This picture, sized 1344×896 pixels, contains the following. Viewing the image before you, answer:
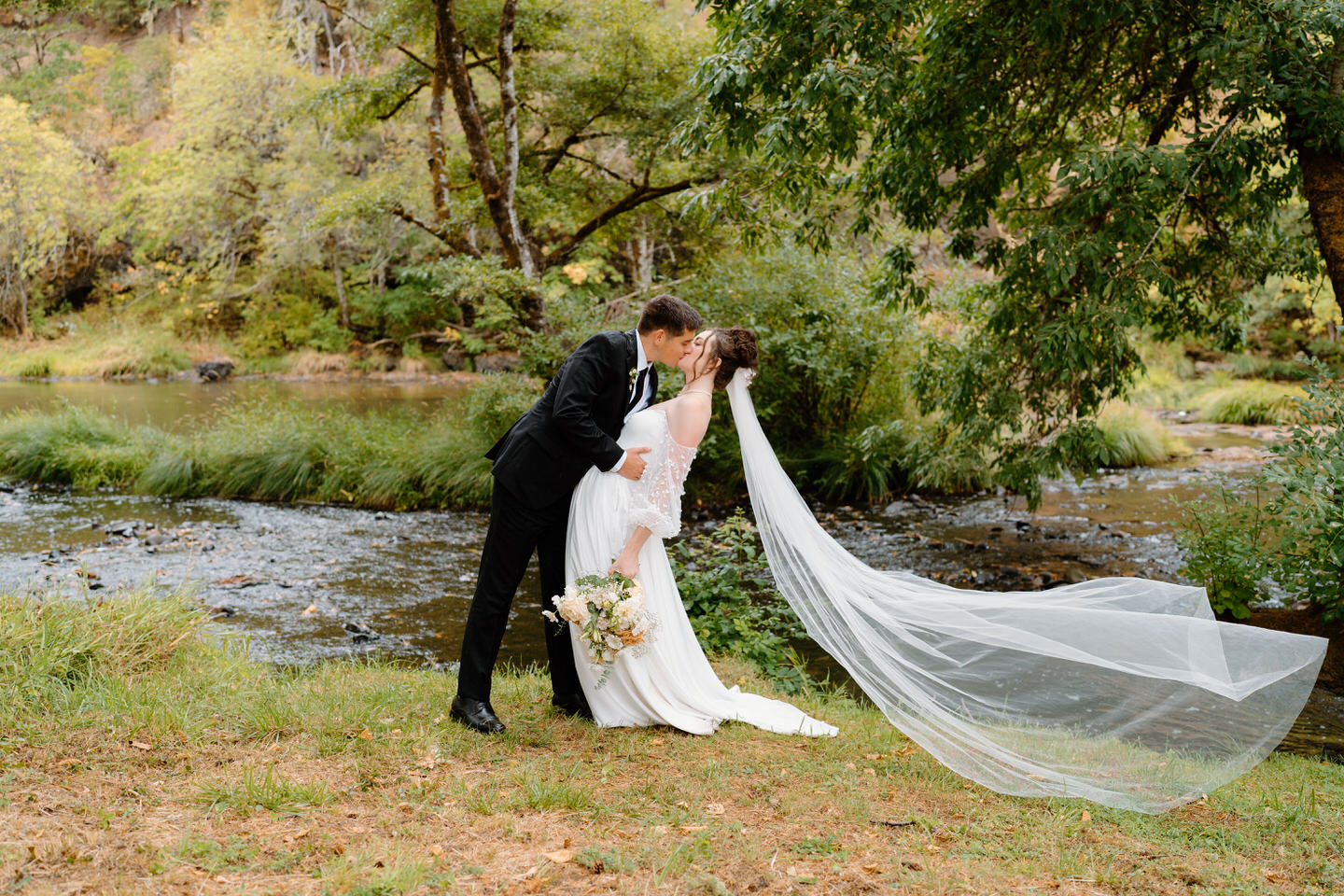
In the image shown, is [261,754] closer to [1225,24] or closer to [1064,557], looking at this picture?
[1225,24]

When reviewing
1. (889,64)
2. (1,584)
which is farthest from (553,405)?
(1,584)

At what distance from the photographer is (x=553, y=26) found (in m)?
14.2

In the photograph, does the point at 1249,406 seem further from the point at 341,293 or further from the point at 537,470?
the point at 341,293

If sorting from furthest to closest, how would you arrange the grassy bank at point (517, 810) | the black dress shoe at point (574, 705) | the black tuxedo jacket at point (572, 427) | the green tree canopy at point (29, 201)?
1. the green tree canopy at point (29, 201)
2. the black dress shoe at point (574, 705)
3. the black tuxedo jacket at point (572, 427)
4. the grassy bank at point (517, 810)

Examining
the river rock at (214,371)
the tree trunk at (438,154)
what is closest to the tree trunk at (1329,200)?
the tree trunk at (438,154)

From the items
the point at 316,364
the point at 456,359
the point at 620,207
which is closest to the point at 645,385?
the point at 620,207

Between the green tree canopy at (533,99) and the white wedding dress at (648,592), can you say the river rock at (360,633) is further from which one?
the green tree canopy at (533,99)

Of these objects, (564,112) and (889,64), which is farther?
(564,112)

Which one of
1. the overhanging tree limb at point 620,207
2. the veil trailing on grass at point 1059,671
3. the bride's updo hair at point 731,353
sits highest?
the overhanging tree limb at point 620,207

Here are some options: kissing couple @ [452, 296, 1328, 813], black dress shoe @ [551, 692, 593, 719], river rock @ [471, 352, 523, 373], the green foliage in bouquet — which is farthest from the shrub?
river rock @ [471, 352, 523, 373]

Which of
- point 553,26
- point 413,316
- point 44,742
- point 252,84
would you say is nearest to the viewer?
point 44,742

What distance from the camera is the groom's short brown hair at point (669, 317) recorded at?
449 cm

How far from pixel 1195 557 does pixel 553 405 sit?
5907 millimetres

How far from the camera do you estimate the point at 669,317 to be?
449 cm
